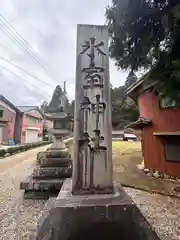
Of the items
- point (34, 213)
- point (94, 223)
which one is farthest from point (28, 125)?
point (94, 223)

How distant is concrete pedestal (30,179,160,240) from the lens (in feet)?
7.11

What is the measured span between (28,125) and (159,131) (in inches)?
955

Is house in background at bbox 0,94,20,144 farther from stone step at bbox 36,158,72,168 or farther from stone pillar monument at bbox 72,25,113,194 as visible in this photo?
stone pillar monument at bbox 72,25,113,194

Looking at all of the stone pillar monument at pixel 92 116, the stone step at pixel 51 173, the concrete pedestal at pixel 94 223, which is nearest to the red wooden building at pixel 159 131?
the stone step at pixel 51 173

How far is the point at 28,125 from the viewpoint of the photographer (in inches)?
1132

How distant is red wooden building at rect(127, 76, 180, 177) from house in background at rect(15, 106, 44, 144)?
838 inches

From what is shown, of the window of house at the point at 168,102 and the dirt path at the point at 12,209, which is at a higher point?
the window of house at the point at 168,102

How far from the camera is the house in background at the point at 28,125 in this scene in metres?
26.6

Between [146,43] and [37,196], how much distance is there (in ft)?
16.5

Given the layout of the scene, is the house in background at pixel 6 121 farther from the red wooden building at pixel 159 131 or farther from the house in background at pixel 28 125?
the red wooden building at pixel 159 131

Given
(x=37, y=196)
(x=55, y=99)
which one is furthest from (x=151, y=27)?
(x=37, y=196)

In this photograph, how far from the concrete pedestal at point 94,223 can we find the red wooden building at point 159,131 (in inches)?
204

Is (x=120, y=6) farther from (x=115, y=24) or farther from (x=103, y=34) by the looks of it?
(x=103, y=34)

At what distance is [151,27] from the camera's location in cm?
489
